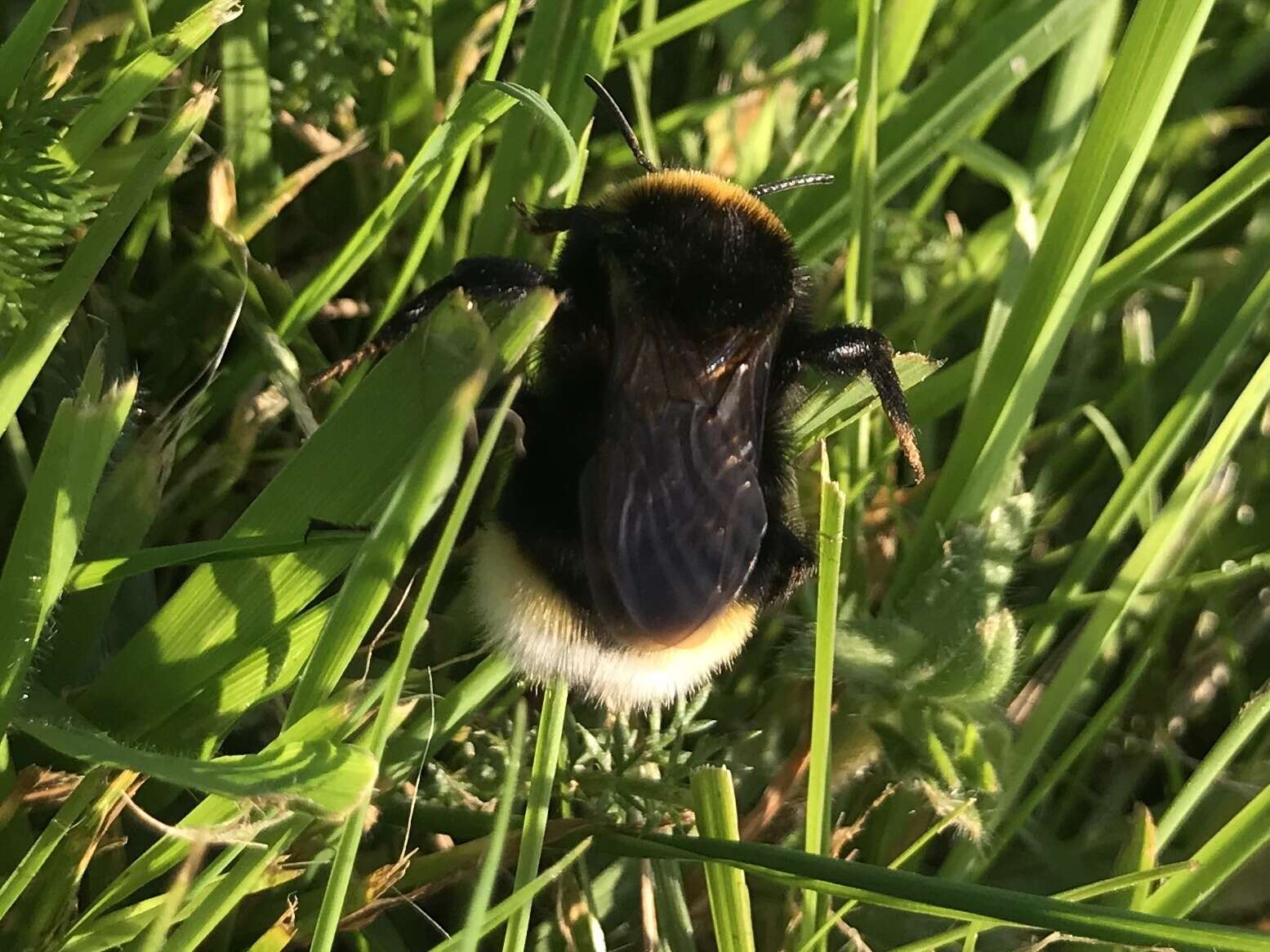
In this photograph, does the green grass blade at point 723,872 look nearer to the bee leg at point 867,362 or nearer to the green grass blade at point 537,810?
the green grass blade at point 537,810

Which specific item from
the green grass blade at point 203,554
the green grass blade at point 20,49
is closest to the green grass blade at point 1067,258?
the green grass blade at point 203,554

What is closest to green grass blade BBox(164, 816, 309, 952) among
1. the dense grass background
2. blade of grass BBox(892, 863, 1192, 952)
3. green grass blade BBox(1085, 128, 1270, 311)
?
the dense grass background

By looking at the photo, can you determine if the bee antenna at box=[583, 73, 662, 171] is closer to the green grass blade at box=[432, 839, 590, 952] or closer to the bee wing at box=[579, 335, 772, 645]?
the bee wing at box=[579, 335, 772, 645]

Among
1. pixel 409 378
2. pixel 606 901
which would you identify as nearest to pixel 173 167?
pixel 409 378

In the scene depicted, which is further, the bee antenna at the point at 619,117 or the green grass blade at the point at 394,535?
the bee antenna at the point at 619,117

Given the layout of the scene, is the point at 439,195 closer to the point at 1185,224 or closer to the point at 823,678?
the point at 823,678

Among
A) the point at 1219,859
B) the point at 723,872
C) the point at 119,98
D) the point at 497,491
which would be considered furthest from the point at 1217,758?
the point at 119,98

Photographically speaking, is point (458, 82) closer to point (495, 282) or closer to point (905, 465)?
point (495, 282)
